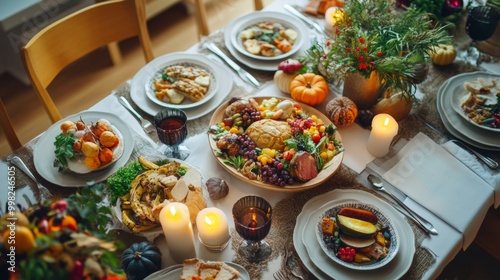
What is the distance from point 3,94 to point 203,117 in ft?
Result: 6.02

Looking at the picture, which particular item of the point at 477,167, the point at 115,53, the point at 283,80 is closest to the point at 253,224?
the point at 283,80

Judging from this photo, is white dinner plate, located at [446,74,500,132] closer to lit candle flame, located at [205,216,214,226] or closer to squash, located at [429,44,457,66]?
squash, located at [429,44,457,66]

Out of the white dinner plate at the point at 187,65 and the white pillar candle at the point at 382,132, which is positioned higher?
the white dinner plate at the point at 187,65

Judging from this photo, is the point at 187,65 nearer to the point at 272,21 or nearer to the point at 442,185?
the point at 272,21

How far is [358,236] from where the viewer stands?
1.19 metres

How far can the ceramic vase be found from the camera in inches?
59.2

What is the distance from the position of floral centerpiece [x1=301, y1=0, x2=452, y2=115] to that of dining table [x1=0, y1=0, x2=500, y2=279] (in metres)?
0.16

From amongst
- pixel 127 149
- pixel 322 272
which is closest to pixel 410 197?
pixel 322 272

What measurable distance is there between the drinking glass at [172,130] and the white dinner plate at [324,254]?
421mm

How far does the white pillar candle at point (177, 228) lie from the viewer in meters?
1.12

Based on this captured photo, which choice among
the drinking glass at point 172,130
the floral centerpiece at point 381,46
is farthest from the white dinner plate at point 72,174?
the floral centerpiece at point 381,46

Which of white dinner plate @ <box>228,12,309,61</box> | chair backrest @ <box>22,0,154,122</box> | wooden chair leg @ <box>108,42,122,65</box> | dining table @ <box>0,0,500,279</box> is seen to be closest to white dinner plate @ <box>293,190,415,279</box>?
dining table @ <box>0,0,500,279</box>

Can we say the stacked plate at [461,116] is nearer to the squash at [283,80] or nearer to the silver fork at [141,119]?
the squash at [283,80]

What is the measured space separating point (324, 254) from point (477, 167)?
59 cm
